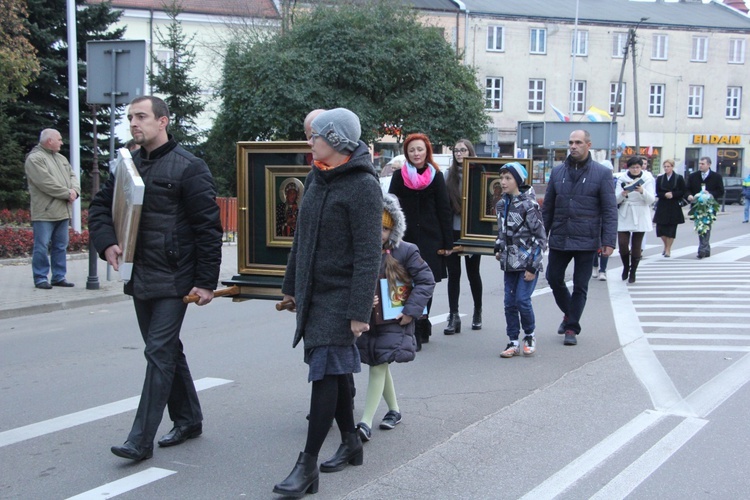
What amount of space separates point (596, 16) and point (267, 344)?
4997cm

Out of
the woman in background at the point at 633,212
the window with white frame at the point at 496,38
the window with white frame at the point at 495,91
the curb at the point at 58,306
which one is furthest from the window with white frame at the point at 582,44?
the curb at the point at 58,306

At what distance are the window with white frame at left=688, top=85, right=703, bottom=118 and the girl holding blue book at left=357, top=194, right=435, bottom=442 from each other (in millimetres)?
54577

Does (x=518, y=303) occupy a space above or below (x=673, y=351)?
above

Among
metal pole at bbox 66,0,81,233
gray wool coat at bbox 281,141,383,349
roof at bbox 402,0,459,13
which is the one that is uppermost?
roof at bbox 402,0,459,13

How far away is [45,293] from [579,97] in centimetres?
4675

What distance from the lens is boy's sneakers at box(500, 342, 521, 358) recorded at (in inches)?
286

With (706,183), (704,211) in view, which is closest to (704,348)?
(704,211)

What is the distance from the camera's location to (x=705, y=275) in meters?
13.4

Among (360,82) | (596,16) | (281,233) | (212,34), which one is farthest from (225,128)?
(596,16)

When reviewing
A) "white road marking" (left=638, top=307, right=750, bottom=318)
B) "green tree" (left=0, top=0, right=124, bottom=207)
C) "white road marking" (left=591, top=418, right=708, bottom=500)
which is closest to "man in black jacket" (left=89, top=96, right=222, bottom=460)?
"white road marking" (left=591, top=418, right=708, bottom=500)

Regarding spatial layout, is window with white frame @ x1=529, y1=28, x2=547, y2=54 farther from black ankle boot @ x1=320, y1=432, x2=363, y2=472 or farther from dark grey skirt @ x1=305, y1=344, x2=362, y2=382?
dark grey skirt @ x1=305, y1=344, x2=362, y2=382

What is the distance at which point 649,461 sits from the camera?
15.3 ft

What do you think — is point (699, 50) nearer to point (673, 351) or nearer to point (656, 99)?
point (656, 99)

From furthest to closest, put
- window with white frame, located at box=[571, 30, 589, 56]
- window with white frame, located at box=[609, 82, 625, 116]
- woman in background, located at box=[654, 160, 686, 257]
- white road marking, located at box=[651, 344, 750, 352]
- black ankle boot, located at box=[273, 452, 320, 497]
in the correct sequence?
window with white frame, located at box=[609, 82, 625, 116], window with white frame, located at box=[571, 30, 589, 56], woman in background, located at box=[654, 160, 686, 257], white road marking, located at box=[651, 344, 750, 352], black ankle boot, located at box=[273, 452, 320, 497]
